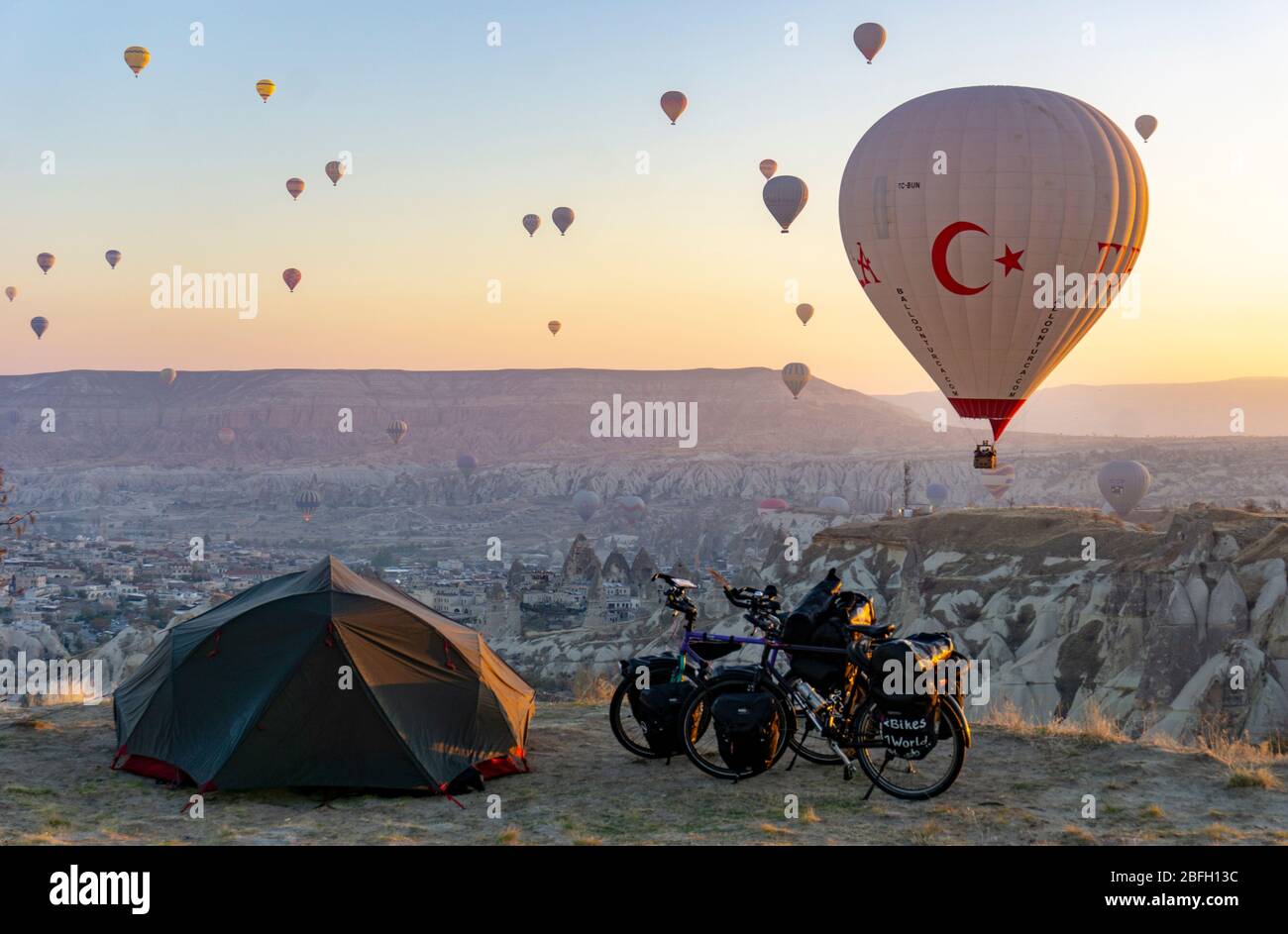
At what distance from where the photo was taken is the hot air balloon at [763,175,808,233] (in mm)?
67875

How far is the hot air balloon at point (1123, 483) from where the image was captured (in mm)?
110438

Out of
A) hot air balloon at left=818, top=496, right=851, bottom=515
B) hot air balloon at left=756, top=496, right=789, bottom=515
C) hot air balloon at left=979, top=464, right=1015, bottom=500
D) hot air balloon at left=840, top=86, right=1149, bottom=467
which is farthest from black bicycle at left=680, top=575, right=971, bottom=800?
hot air balloon at left=756, top=496, right=789, bottom=515

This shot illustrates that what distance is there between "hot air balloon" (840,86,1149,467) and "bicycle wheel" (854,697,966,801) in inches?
830

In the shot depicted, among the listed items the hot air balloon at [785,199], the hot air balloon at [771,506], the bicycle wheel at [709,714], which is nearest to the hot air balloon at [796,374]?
the hot air balloon at [785,199]

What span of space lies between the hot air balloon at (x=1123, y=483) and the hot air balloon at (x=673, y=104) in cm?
5863

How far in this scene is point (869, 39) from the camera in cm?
6009

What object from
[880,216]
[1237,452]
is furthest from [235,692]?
[1237,452]

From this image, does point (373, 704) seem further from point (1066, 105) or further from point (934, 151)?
point (1066, 105)

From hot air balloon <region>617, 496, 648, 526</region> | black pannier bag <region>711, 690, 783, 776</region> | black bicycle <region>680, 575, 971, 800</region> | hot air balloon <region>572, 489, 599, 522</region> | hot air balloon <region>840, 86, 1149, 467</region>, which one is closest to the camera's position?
black bicycle <region>680, 575, 971, 800</region>

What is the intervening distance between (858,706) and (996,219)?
21.9 m

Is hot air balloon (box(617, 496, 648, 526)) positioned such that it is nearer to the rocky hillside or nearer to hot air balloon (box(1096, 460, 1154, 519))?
hot air balloon (box(1096, 460, 1154, 519))

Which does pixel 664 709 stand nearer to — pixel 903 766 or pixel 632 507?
pixel 903 766

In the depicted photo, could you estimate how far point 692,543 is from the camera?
183875 millimetres

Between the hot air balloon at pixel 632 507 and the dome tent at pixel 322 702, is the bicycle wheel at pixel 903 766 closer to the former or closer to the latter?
the dome tent at pixel 322 702
